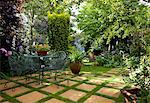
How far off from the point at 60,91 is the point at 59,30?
446cm

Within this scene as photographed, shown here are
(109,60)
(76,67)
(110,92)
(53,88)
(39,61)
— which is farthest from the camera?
(109,60)

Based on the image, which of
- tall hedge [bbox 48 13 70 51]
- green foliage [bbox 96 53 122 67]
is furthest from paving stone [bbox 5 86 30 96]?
green foliage [bbox 96 53 122 67]

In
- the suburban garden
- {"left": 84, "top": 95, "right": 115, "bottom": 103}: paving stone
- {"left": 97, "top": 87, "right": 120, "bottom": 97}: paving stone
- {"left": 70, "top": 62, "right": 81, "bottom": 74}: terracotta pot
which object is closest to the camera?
the suburban garden

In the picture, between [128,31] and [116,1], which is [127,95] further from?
[116,1]

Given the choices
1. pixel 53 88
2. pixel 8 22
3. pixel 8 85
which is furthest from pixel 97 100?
pixel 8 22

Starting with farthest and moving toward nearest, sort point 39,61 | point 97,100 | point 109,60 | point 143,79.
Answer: point 109,60, point 39,61, point 97,100, point 143,79

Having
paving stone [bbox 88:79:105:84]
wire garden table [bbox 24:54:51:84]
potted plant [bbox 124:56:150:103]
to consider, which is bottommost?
paving stone [bbox 88:79:105:84]

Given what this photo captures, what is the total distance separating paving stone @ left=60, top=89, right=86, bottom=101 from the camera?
12.5ft

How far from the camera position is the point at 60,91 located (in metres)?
4.26

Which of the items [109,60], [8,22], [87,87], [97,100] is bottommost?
[97,100]

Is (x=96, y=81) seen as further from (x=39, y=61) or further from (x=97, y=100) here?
(x=39, y=61)

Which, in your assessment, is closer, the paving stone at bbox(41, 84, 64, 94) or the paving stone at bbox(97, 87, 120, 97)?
the paving stone at bbox(97, 87, 120, 97)

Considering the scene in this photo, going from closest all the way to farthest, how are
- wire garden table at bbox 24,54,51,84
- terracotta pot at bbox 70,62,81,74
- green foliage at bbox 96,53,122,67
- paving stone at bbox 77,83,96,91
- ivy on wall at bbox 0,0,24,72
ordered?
paving stone at bbox 77,83,96,91, wire garden table at bbox 24,54,51,84, ivy on wall at bbox 0,0,24,72, terracotta pot at bbox 70,62,81,74, green foliage at bbox 96,53,122,67

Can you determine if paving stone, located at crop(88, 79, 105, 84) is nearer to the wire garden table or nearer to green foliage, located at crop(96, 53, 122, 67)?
the wire garden table
